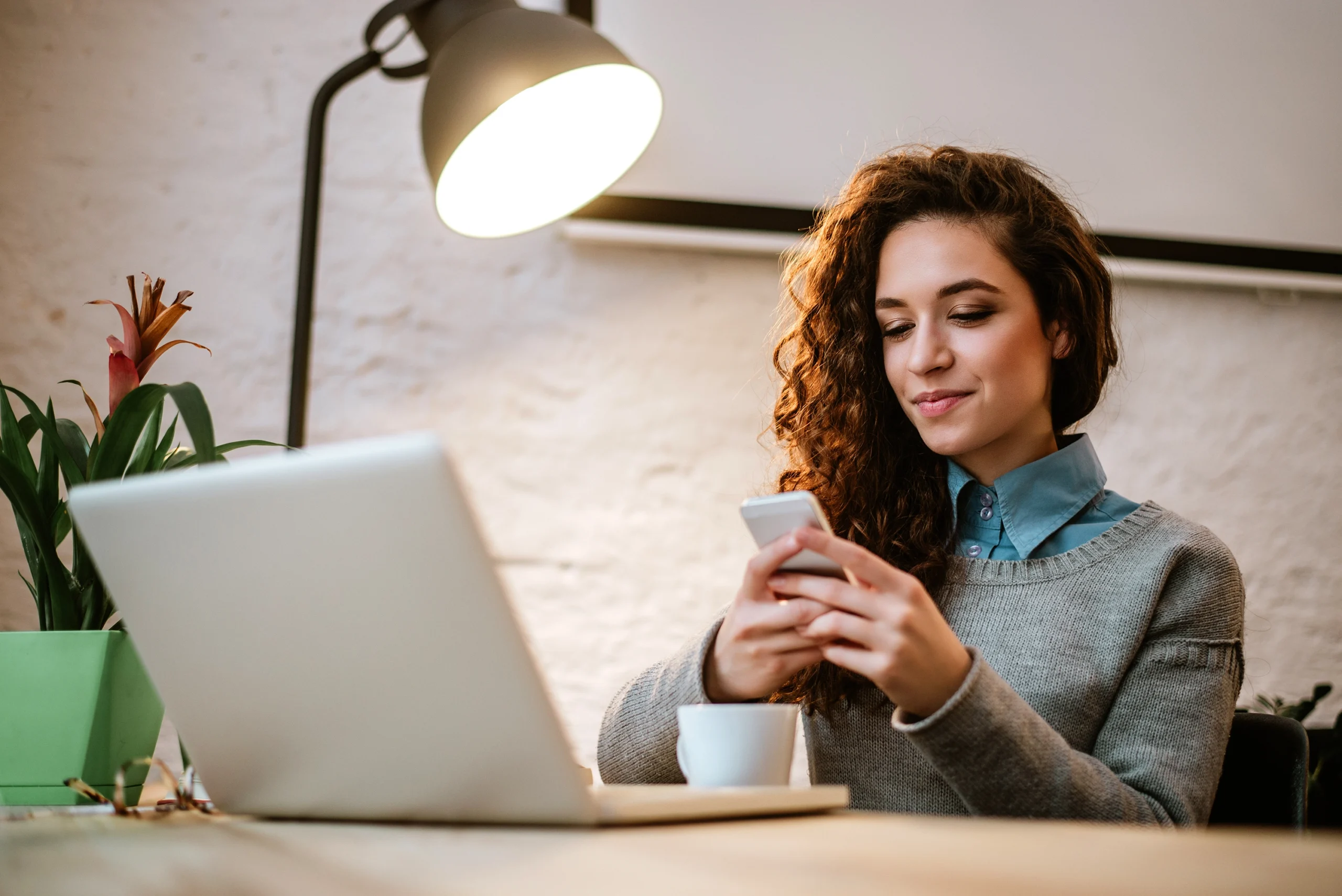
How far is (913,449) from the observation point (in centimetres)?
138

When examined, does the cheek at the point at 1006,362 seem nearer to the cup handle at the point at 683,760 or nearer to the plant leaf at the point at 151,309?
the cup handle at the point at 683,760

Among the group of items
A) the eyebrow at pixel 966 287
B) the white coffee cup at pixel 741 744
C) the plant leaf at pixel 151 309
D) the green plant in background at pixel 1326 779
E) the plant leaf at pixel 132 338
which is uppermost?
the eyebrow at pixel 966 287

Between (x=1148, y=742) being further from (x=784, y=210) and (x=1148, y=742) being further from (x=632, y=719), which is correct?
(x=784, y=210)

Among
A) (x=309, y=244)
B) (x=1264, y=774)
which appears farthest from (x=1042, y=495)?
(x=309, y=244)

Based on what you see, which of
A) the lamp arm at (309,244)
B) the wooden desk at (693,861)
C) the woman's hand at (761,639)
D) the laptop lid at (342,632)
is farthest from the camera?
the lamp arm at (309,244)

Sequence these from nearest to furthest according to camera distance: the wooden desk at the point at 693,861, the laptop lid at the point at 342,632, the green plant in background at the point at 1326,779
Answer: the wooden desk at the point at 693,861 → the laptop lid at the point at 342,632 → the green plant in background at the point at 1326,779

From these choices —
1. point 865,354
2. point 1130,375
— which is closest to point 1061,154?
point 1130,375

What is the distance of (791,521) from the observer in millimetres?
759

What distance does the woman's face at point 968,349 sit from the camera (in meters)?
1.21

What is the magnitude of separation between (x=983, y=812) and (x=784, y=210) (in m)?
1.53

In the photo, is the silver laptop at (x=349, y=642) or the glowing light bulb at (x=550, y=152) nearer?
the silver laptop at (x=349, y=642)

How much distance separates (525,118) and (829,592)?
935mm

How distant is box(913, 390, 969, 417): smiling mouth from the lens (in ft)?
3.99

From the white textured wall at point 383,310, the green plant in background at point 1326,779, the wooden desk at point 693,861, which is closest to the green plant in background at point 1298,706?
the green plant in background at point 1326,779
